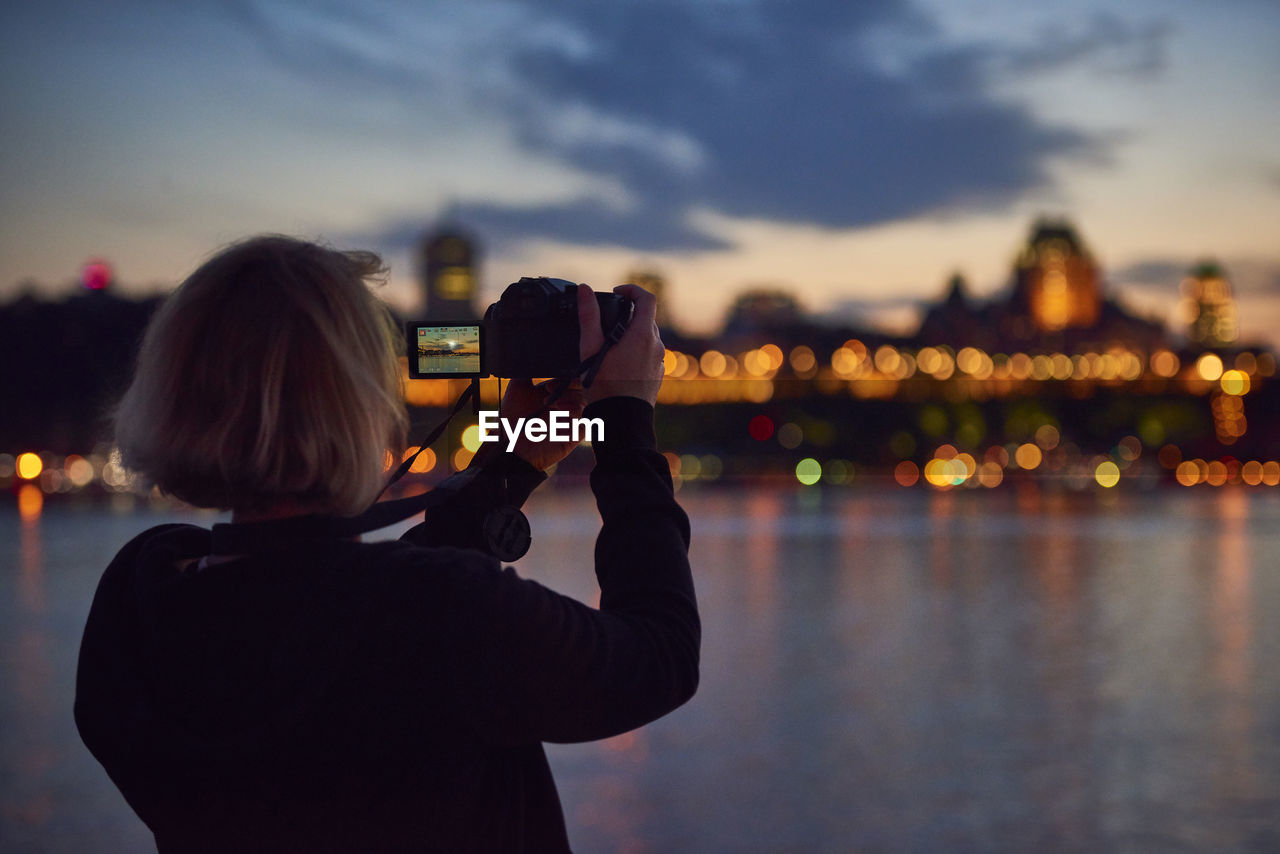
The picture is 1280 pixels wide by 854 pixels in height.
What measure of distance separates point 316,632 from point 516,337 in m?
0.44

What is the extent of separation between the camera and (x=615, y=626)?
3.68 feet

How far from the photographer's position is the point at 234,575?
111cm

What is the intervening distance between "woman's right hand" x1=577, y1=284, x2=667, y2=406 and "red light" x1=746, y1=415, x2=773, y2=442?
319 ft

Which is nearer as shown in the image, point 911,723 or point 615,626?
point 615,626

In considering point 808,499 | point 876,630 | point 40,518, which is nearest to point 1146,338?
point 808,499

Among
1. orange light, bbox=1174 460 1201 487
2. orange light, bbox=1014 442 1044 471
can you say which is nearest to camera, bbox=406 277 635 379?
orange light, bbox=1174 460 1201 487

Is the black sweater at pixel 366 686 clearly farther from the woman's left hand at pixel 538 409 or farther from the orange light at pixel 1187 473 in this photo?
the orange light at pixel 1187 473

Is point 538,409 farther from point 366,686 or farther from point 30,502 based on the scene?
point 30,502

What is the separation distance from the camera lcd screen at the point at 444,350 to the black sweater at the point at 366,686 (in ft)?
1.05

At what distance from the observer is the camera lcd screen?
1396mm

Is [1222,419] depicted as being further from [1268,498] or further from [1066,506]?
[1066,506]

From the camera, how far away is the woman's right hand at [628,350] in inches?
50.0

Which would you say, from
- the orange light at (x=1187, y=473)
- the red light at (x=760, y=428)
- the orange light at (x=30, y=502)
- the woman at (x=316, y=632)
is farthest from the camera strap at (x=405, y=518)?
the red light at (x=760, y=428)

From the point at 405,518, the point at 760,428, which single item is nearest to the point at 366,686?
the point at 405,518
